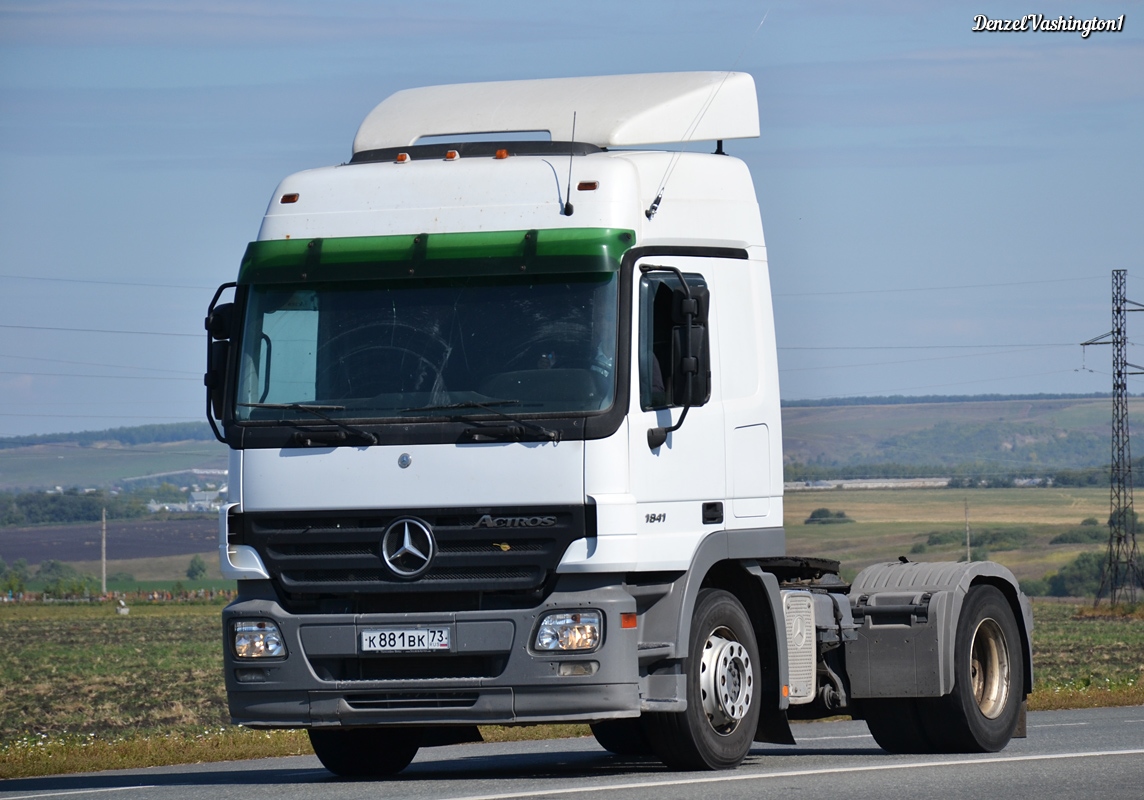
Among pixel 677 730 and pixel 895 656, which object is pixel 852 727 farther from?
pixel 677 730

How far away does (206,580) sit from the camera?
159125mm

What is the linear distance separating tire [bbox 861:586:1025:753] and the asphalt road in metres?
0.26

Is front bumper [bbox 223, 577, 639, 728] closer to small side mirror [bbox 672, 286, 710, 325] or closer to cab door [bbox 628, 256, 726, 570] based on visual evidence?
cab door [bbox 628, 256, 726, 570]

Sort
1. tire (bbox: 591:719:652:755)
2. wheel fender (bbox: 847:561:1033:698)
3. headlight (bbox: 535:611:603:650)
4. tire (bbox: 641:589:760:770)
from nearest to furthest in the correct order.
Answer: headlight (bbox: 535:611:603:650) < tire (bbox: 641:589:760:770) < tire (bbox: 591:719:652:755) < wheel fender (bbox: 847:561:1033:698)

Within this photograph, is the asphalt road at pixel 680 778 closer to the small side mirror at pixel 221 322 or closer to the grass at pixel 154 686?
the grass at pixel 154 686

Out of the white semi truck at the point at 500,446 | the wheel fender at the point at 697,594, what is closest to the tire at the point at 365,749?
the white semi truck at the point at 500,446

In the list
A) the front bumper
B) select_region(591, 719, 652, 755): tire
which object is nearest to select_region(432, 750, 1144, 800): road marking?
the front bumper

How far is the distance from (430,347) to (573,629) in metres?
1.73

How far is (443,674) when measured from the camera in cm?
1027

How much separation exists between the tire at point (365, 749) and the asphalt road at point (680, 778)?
15cm

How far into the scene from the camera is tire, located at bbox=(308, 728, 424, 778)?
1192 cm

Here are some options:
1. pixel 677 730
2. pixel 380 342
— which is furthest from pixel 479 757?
pixel 380 342

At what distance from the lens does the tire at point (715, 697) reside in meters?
10.6

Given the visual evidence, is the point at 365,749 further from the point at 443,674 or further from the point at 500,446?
the point at 500,446
